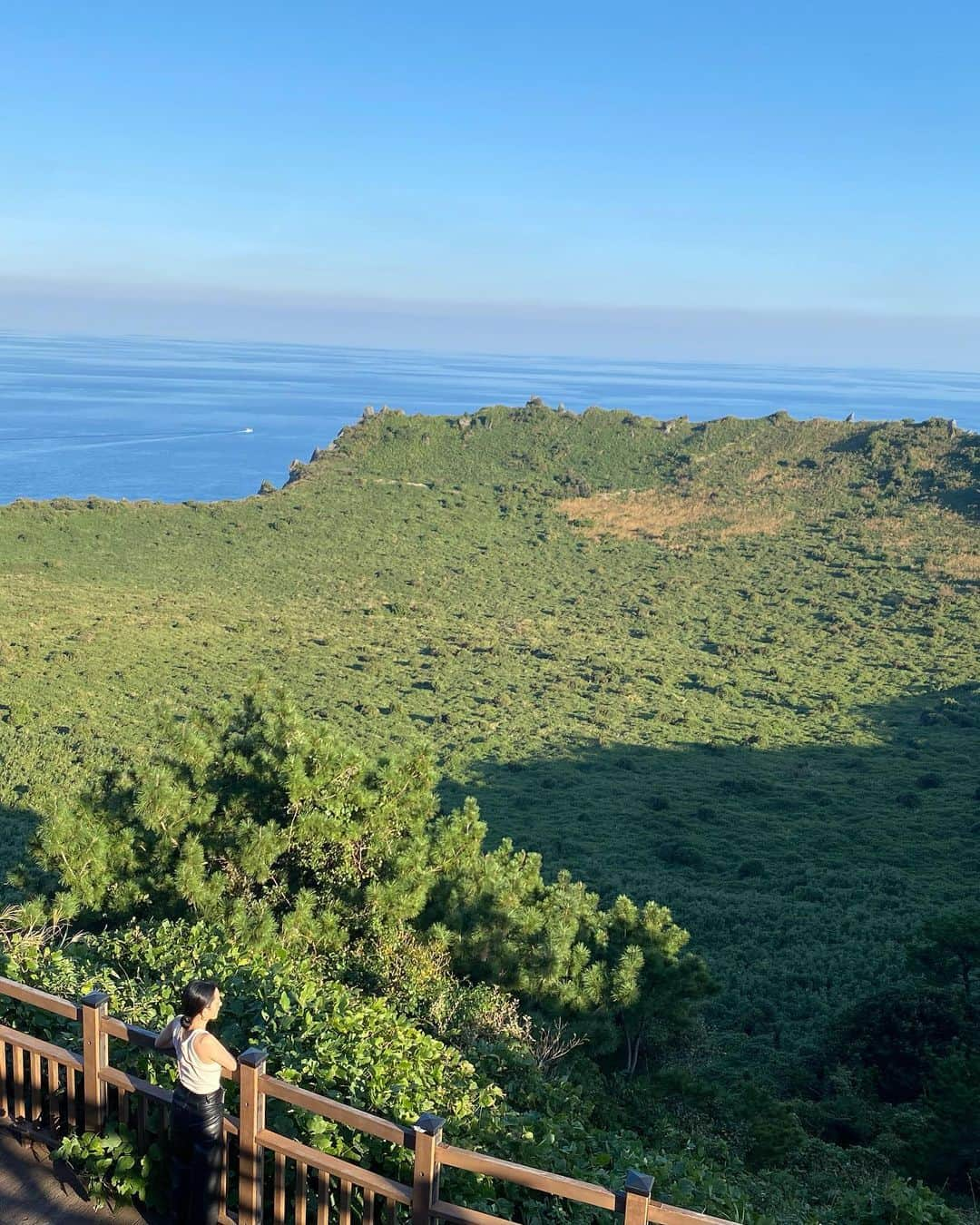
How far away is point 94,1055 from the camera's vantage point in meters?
5.29

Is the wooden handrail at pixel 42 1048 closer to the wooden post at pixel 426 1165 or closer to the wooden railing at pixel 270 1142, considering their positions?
the wooden railing at pixel 270 1142

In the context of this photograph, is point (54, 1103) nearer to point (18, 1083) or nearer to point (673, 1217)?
point (18, 1083)

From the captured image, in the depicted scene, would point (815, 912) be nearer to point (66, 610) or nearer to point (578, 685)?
point (578, 685)

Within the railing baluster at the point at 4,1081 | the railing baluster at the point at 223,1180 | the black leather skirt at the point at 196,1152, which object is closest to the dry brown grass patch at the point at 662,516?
the railing baluster at the point at 4,1081

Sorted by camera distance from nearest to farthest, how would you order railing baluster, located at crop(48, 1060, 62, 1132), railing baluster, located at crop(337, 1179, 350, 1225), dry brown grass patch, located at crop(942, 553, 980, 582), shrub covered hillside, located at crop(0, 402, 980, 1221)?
railing baluster, located at crop(337, 1179, 350, 1225), railing baluster, located at crop(48, 1060, 62, 1132), shrub covered hillside, located at crop(0, 402, 980, 1221), dry brown grass patch, located at crop(942, 553, 980, 582)

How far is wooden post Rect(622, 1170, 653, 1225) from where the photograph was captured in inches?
157

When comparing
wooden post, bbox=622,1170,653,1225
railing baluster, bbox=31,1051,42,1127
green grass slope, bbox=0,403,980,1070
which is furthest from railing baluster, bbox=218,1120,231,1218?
green grass slope, bbox=0,403,980,1070

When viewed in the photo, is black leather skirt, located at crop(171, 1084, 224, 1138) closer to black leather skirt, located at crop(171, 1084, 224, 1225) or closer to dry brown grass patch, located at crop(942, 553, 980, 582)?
black leather skirt, located at crop(171, 1084, 224, 1225)

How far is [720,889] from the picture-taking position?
80.4 ft

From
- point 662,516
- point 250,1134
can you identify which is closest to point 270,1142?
point 250,1134

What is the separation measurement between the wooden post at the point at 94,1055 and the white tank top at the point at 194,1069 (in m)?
0.60

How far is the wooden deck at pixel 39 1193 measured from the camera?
5.16 metres

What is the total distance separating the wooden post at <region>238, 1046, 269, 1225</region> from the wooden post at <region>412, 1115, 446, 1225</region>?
845 millimetres

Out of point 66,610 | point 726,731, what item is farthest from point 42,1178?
point 66,610
